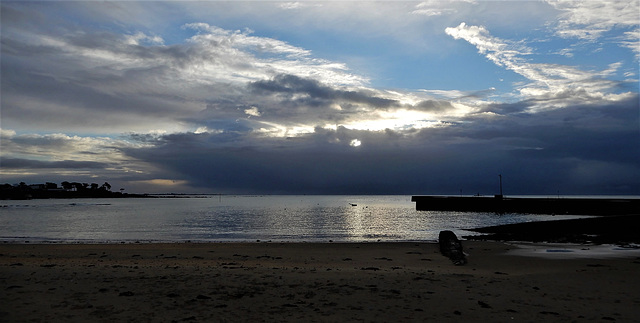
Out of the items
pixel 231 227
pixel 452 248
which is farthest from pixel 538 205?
pixel 452 248

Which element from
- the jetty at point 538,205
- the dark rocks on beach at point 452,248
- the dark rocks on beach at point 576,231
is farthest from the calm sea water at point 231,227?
the dark rocks on beach at point 452,248

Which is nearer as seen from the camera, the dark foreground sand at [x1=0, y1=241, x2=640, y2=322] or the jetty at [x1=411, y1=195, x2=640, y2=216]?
the dark foreground sand at [x1=0, y1=241, x2=640, y2=322]

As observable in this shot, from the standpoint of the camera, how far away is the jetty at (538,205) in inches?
3024

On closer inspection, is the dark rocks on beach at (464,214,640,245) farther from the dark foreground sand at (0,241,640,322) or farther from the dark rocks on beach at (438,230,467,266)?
the dark foreground sand at (0,241,640,322)

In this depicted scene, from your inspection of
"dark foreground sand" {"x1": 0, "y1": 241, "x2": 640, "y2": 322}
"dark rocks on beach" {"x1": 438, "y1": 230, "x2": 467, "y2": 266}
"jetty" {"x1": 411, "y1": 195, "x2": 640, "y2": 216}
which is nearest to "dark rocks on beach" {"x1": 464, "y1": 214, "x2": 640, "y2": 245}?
"dark rocks on beach" {"x1": 438, "y1": 230, "x2": 467, "y2": 266}

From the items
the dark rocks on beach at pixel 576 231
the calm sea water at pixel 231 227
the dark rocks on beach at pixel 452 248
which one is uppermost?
the dark rocks on beach at pixel 452 248

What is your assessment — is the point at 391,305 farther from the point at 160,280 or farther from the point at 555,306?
the point at 160,280

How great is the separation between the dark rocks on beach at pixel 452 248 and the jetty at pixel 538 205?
2451 inches

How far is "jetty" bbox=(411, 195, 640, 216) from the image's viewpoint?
76.8 meters

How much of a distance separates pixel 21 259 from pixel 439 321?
21.9 metres

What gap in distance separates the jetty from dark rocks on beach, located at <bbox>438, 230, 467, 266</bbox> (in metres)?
62.3

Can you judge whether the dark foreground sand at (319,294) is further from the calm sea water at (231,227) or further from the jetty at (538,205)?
the jetty at (538,205)

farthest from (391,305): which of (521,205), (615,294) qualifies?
(521,205)

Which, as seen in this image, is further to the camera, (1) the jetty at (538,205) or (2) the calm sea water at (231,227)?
(1) the jetty at (538,205)
